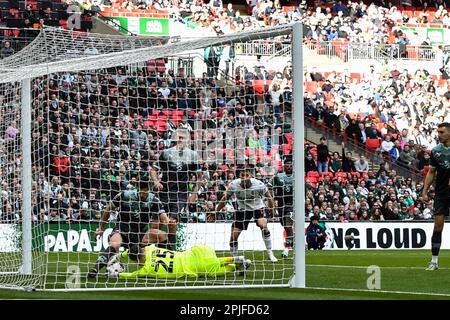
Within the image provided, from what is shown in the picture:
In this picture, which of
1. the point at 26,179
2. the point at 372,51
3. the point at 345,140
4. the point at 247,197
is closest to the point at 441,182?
the point at 247,197

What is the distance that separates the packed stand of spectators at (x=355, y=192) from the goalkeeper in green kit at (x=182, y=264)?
12.1 m

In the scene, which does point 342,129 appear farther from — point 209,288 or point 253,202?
point 209,288

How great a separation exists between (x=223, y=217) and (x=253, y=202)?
12.7 ft

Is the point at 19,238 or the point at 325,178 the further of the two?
the point at 325,178

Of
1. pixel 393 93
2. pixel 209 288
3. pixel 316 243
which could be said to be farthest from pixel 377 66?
pixel 209 288

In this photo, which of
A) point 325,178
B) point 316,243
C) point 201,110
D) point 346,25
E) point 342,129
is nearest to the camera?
point 201,110

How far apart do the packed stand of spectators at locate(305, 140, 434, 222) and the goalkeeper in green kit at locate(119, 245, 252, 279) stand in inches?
475

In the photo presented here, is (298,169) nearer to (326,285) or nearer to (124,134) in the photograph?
(326,285)

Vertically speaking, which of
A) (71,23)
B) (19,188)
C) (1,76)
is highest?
(71,23)

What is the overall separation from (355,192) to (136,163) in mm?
11412

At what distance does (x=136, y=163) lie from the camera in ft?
64.5

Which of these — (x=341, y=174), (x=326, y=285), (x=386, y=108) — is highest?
(x=386, y=108)

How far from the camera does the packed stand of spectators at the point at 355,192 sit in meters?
28.8

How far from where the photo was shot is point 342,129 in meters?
34.2
